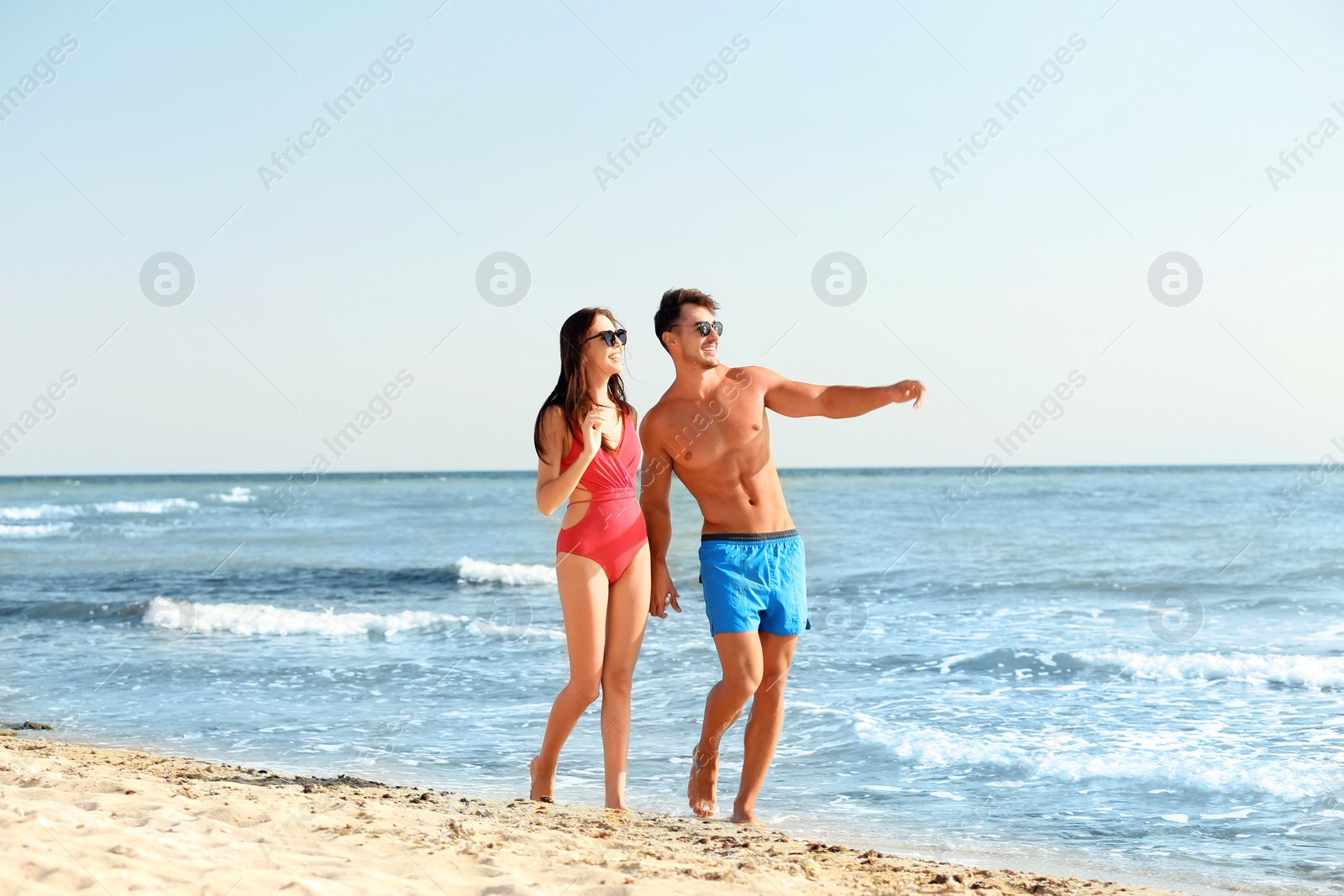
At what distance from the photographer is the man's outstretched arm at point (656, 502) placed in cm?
423

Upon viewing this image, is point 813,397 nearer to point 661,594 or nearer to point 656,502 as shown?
point 656,502

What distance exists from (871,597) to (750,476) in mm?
8183

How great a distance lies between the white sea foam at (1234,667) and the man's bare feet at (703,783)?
431 centimetres

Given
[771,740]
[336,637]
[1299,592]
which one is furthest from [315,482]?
[771,740]

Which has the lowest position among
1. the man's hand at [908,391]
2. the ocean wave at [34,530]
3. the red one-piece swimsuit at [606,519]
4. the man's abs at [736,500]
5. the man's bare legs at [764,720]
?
the ocean wave at [34,530]

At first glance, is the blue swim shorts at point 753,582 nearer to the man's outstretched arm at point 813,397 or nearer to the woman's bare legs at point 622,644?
the woman's bare legs at point 622,644

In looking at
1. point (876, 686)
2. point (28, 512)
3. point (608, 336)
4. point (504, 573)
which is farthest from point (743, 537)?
point (28, 512)

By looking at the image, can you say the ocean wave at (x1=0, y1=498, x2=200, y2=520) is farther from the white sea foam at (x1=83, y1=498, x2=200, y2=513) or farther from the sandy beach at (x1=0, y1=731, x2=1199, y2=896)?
the sandy beach at (x1=0, y1=731, x2=1199, y2=896)

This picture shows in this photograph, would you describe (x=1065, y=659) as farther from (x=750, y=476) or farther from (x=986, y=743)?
(x=750, y=476)

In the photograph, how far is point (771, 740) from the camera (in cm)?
439

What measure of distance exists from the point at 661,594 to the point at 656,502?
38 cm

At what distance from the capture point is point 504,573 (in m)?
15.5

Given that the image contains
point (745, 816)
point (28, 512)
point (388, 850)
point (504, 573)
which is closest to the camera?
point (388, 850)

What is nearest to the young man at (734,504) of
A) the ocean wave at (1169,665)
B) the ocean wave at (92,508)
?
the ocean wave at (1169,665)
